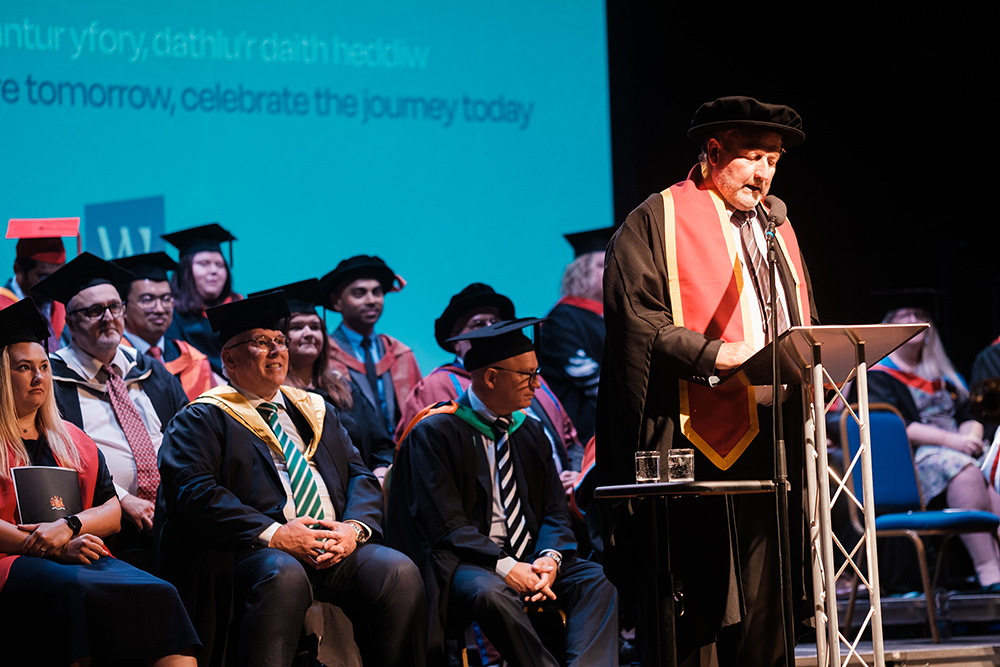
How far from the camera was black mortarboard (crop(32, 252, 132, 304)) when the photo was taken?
14.4 feet

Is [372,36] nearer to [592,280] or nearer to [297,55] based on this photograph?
[297,55]

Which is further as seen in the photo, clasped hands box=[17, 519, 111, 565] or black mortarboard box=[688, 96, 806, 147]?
clasped hands box=[17, 519, 111, 565]

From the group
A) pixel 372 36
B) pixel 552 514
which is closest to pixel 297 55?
pixel 372 36

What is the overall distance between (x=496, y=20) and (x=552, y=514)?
9.48 feet

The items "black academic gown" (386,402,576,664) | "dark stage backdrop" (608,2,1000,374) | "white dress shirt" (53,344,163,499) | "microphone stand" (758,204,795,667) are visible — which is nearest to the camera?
"microphone stand" (758,204,795,667)

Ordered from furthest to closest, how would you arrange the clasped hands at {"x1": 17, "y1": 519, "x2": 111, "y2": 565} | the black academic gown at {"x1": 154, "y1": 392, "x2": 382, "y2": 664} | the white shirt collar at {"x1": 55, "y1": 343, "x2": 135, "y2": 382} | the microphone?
the white shirt collar at {"x1": 55, "y1": 343, "x2": 135, "y2": 382}, the black academic gown at {"x1": 154, "y1": 392, "x2": 382, "y2": 664}, the clasped hands at {"x1": 17, "y1": 519, "x2": 111, "y2": 565}, the microphone

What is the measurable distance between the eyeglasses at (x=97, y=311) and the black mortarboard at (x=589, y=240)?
2.44 metres

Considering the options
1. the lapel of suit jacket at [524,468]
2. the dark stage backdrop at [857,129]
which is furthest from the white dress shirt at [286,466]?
the dark stage backdrop at [857,129]

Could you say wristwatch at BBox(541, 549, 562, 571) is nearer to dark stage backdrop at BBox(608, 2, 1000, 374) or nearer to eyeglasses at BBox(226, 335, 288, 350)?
eyeglasses at BBox(226, 335, 288, 350)

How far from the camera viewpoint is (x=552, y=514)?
437 cm

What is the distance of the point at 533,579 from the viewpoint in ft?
13.0

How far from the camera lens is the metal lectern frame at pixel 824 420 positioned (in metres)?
2.32

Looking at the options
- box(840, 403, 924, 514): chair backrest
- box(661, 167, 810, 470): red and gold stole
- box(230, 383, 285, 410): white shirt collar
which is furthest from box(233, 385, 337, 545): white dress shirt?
box(840, 403, 924, 514): chair backrest

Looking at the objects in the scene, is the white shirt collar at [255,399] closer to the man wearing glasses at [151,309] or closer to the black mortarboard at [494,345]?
the black mortarboard at [494,345]
